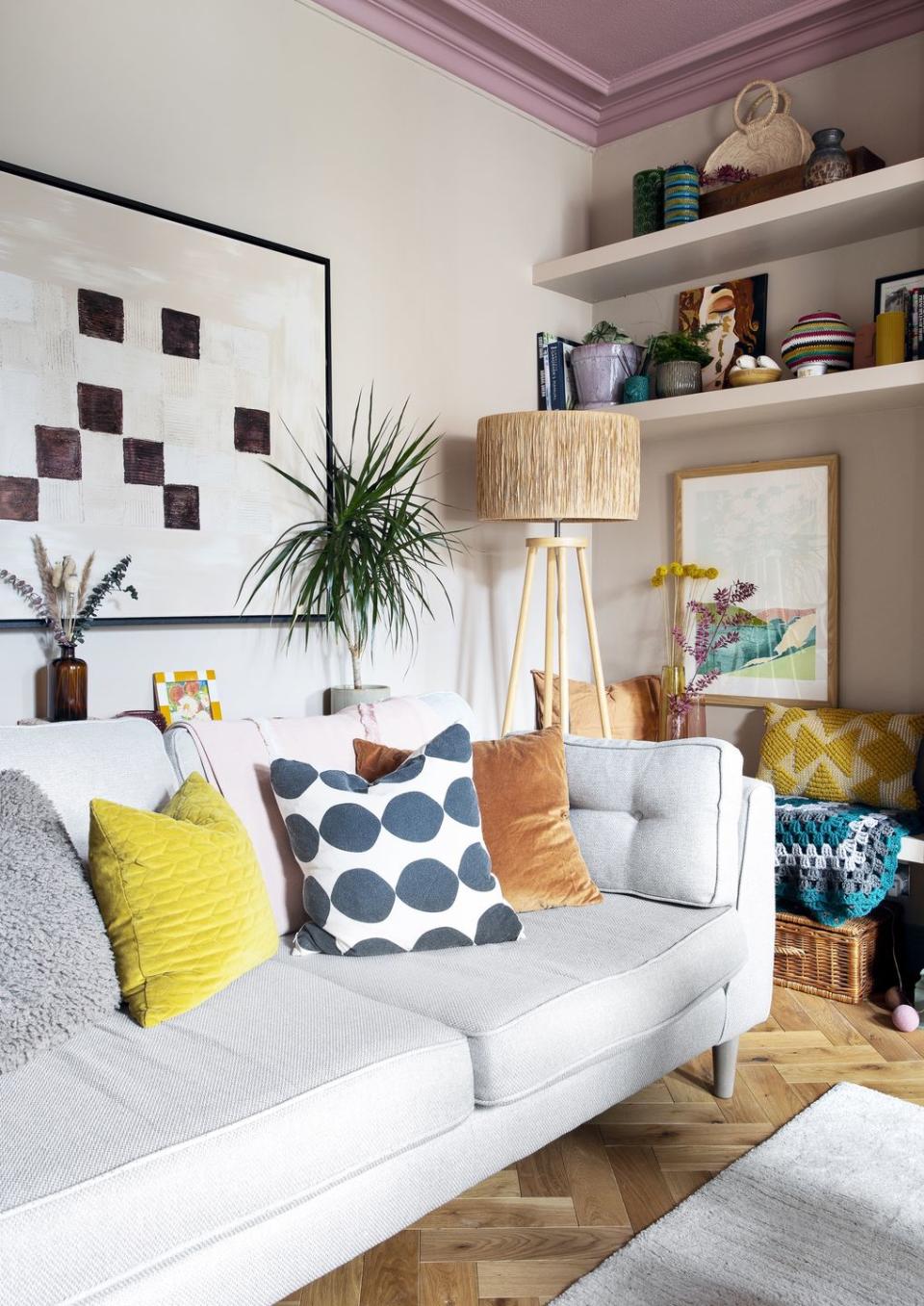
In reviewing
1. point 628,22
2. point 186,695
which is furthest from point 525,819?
point 628,22

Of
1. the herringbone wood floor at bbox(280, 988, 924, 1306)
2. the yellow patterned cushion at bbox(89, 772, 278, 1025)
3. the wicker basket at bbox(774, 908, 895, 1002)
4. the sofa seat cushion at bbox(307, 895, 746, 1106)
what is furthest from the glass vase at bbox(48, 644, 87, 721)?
the wicker basket at bbox(774, 908, 895, 1002)

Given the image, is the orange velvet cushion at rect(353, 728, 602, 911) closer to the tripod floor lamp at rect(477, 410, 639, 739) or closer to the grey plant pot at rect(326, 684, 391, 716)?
the grey plant pot at rect(326, 684, 391, 716)

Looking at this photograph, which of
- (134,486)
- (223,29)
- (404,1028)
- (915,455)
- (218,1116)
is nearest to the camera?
(218,1116)

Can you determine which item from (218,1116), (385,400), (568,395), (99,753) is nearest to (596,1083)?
(218,1116)

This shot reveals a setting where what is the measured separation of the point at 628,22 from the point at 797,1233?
3.32m

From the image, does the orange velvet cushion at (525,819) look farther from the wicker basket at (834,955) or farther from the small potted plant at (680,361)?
the small potted plant at (680,361)

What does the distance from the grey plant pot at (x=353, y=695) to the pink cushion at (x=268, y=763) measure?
1.94ft

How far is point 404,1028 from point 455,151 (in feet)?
9.33

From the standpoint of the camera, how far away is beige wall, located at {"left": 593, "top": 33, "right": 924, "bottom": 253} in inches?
126

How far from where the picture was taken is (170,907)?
1.68 m

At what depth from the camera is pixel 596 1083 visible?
1.90 m

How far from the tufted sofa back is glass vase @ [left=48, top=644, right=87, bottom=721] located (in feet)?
3.68

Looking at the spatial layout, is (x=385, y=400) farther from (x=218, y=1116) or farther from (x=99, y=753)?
(x=218, y=1116)

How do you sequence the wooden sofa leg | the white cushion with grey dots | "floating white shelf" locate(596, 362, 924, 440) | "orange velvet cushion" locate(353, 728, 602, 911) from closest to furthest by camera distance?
the white cushion with grey dots < "orange velvet cushion" locate(353, 728, 602, 911) < the wooden sofa leg < "floating white shelf" locate(596, 362, 924, 440)
